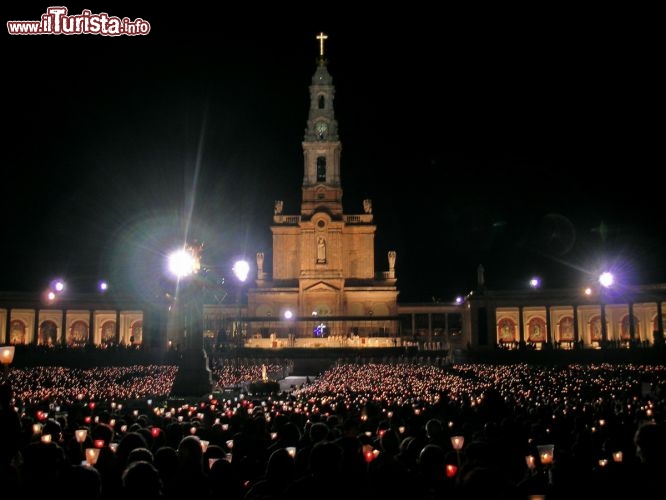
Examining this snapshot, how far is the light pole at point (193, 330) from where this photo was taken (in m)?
35.4

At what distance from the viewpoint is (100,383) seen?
3806 cm

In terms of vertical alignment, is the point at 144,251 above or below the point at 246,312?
above

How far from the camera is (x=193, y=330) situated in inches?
1431

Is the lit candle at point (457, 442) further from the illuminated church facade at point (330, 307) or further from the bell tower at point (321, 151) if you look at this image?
the bell tower at point (321, 151)

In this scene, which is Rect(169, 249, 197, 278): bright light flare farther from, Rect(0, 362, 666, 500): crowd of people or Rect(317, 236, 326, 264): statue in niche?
Rect(317, 236, 326, 264): statue in niche

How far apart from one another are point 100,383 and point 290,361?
976 inches

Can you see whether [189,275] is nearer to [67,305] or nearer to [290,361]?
[290,361]

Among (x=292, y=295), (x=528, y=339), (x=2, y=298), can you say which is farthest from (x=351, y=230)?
(x=2, y=298)

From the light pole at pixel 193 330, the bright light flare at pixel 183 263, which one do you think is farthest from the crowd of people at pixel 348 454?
the light pole at pixel 193 330

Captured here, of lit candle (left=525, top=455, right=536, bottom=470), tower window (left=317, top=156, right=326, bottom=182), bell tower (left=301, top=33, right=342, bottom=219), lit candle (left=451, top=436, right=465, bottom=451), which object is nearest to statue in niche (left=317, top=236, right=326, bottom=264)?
bell tower (left=301, top=33, right=342, bottom=219)

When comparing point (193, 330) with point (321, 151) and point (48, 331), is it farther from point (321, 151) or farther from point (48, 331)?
point (48, 331)

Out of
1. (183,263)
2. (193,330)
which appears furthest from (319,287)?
(183,263)

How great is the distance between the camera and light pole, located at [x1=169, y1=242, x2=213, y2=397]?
3541cm

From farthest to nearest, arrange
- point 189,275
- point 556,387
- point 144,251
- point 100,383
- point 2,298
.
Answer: point 144,251
point 2,298
point 100,383
point 189,275
point 556,387
